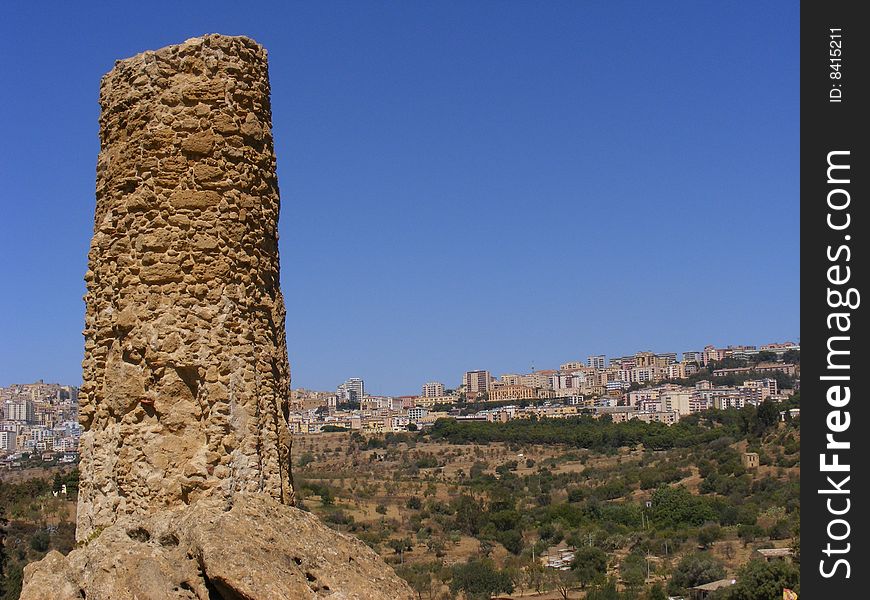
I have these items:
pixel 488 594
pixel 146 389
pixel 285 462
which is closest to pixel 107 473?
pixel 146 389

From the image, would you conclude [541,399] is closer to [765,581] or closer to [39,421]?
[39,421]

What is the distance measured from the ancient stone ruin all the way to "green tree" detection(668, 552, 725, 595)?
26.9m

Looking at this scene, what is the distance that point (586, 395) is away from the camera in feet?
416

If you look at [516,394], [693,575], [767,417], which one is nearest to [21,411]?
[516,394]

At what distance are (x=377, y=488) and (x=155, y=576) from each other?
48.1 metres

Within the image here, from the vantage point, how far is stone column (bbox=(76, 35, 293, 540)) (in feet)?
14.8

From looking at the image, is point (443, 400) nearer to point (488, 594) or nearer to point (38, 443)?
point (38, 443)

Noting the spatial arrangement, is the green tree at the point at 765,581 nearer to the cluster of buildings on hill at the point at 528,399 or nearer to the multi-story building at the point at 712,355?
the cluster of buildings on hill at the point at 528,399

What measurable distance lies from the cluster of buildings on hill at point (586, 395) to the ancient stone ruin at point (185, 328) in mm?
84964

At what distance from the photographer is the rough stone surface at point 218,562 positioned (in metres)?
3.80

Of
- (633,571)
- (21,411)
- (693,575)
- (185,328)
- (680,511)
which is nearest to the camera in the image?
(185,328)

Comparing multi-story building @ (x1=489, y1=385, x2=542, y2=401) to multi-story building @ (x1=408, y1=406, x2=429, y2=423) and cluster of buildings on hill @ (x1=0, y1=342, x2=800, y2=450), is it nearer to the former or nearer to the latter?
cluster of buildings on hill @ (x1=0, y1=342, x2=800, y2=450)

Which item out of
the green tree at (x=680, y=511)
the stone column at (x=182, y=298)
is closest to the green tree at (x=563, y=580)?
the green tree at (x=680, y=511)

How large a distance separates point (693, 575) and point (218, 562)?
1107 inches
